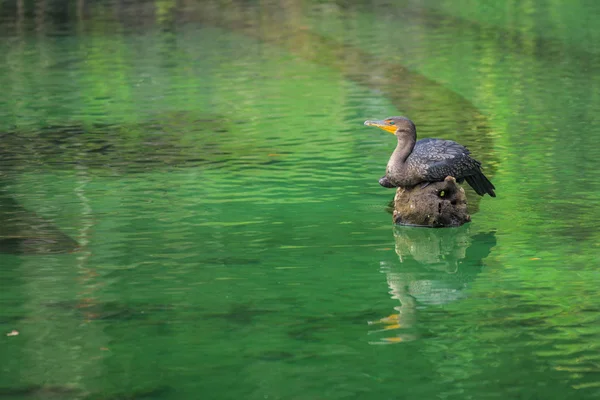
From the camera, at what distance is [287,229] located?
816 centimetres

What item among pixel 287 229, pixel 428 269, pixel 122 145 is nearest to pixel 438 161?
pixel 287 229

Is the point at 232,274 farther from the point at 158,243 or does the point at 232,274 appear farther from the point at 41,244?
the point at 41,244

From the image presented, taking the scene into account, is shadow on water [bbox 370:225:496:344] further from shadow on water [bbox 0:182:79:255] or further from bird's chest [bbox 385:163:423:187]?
shadow on water [bbox 0:182:79:255]

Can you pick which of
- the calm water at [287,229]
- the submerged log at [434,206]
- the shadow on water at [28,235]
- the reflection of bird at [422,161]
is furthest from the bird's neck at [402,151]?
the shadow on water at [28,235]

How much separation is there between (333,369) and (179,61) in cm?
1103

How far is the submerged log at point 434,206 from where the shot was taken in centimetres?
812

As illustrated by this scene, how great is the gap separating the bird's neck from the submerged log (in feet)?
0.67

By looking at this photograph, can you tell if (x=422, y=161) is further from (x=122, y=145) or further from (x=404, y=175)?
(x=122, y=145)

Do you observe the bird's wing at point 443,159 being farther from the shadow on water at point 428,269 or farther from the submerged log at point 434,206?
the shadow on water at point 428,269

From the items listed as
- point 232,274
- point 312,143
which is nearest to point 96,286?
point 232,274

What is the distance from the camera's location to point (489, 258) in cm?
739

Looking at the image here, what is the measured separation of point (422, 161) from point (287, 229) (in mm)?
976

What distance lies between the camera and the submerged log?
26.6ft

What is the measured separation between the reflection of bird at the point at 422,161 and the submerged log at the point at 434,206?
8 centimetres
